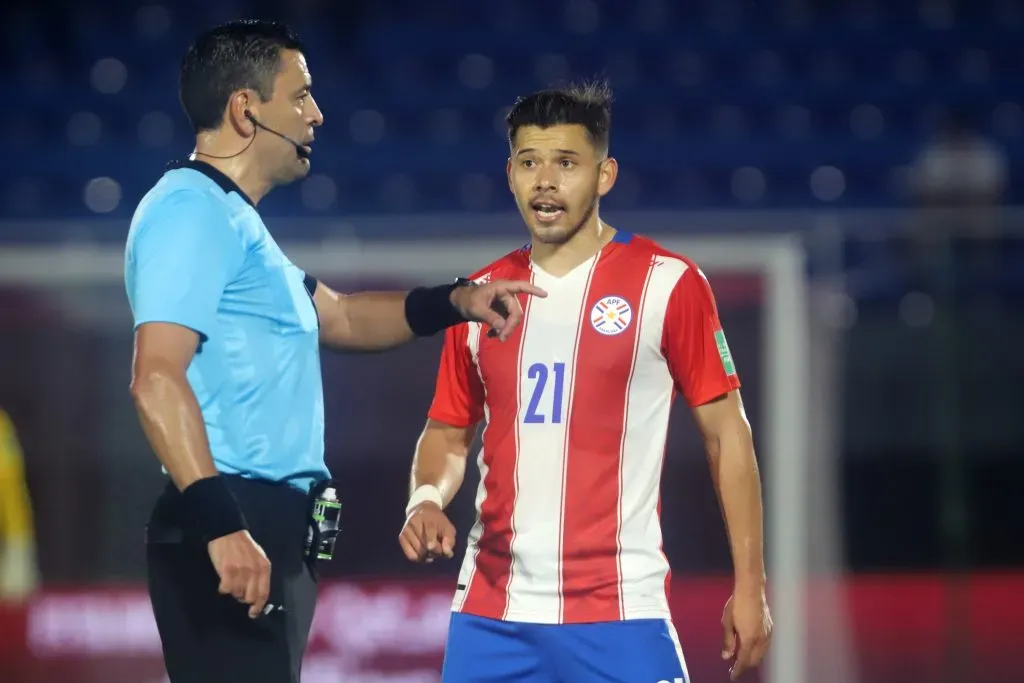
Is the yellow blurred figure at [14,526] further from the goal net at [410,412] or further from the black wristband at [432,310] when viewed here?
the black wristband at [432,310]

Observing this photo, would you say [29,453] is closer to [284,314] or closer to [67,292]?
[67,292]

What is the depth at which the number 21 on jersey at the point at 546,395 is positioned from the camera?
8.29ft

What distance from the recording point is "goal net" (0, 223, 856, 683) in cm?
455

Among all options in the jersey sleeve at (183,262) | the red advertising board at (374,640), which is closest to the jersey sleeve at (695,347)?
the jersey sleeve at (183,262)

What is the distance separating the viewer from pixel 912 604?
4910 mm

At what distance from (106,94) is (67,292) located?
4.10 metres

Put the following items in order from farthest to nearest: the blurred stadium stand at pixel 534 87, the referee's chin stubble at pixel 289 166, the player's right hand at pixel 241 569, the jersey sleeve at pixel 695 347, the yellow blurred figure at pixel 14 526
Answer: the blurred stadium stand at pixel 534 87
the yellow blurred figure at pixel 14 526
the referee's chin stubble at pixel 289 166
the jersey sleeve at pixel 695 347
the player's right hand at pixel 241 569

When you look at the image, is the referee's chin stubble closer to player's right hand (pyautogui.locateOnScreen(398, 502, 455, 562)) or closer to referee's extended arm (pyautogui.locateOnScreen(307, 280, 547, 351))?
referee's extended arm (pyautogui.locateOnScreen(307, 280, 547, 351))

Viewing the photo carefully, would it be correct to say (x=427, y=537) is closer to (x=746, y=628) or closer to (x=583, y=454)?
(x=583, y=454)

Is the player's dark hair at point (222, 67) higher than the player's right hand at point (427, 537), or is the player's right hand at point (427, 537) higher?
the player's dark hair at point (222, 67)

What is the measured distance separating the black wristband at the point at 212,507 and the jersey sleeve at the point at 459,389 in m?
0.49

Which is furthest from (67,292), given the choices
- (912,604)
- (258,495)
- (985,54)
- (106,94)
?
(985,54)

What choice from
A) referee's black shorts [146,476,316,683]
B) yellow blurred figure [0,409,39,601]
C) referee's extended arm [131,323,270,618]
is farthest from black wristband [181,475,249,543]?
yellow blurred figure [0,409,39,601]

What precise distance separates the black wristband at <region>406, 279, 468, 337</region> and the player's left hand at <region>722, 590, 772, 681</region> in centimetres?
71
